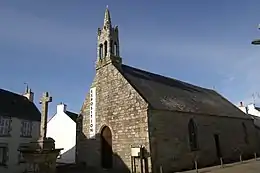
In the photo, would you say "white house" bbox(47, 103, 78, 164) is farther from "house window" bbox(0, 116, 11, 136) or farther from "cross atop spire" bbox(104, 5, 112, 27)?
"cross atop spire" bbox(104, 5, 112, 27)

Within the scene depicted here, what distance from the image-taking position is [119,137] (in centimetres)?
1802

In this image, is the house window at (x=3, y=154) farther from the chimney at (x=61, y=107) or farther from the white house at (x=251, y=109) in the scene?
the white house at (x=251, y=109)

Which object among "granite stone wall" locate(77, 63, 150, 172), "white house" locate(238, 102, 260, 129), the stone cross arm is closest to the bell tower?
"granite stone wall" locate(77, 63, 150, 172)

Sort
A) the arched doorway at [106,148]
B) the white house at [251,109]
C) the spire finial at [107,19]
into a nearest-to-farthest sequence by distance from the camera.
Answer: the arched doorway at [106,148]
the spire finial at [107,19]
the white house at [251,109]

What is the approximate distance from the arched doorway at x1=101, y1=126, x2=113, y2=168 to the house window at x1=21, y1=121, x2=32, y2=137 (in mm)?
9464

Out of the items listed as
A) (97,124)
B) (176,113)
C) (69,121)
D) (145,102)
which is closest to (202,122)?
(176,113)

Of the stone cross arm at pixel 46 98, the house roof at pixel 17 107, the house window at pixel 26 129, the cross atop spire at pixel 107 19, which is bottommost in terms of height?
the house window at pixel 26 129

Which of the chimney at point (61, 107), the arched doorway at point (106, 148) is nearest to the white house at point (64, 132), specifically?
the chimney at point (61, 107)

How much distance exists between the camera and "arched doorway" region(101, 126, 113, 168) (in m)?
18.8

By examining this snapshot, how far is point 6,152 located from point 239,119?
23.7 metres

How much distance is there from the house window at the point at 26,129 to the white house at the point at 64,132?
5726 mm

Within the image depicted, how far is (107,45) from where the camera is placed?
2150cm

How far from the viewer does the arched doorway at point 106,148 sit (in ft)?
61.8

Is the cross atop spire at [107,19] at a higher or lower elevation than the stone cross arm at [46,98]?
higher
